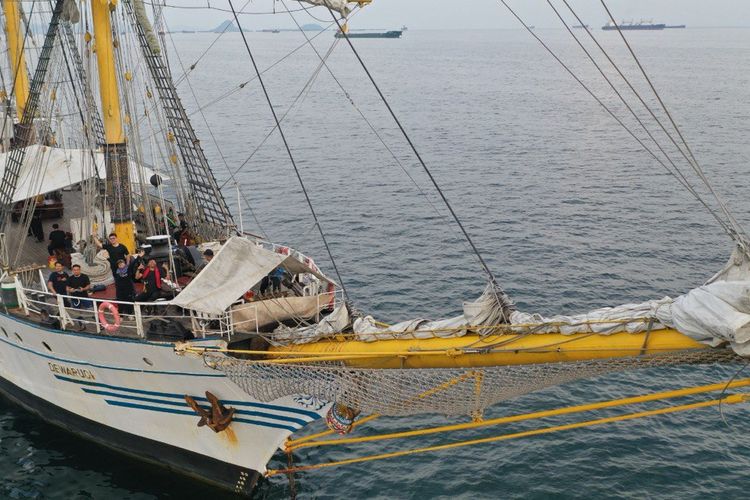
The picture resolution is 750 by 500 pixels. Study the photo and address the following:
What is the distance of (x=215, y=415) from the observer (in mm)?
16812

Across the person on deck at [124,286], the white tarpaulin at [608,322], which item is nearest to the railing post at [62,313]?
the person on deck at [124,286]

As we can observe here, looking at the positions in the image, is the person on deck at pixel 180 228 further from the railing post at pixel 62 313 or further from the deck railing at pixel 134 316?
the railing post at pixel 62 313

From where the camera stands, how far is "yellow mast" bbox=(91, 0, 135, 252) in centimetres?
1950

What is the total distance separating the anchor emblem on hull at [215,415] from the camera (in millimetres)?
16828

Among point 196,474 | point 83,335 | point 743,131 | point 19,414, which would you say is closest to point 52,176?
point 19,414

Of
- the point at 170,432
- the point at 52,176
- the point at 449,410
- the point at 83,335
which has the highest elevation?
the point at 52,176

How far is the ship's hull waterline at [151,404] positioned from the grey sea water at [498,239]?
2.87ft

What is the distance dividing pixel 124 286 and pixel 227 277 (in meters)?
3.30

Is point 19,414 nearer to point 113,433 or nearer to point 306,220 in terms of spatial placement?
point 113,433

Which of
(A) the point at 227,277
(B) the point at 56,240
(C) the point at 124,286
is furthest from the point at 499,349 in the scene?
(B) the point at 56,240

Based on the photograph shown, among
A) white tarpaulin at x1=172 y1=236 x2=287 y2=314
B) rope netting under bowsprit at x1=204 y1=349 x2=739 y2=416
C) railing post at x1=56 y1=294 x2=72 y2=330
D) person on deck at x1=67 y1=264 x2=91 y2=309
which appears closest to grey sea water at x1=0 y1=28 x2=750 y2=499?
rope netting under bowsprit at x1=204 y1=349 x2=739 y2=416

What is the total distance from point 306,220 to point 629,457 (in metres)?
26.3

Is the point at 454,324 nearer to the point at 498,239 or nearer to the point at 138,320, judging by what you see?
the point at 138,320

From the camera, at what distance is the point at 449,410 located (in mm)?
14328
